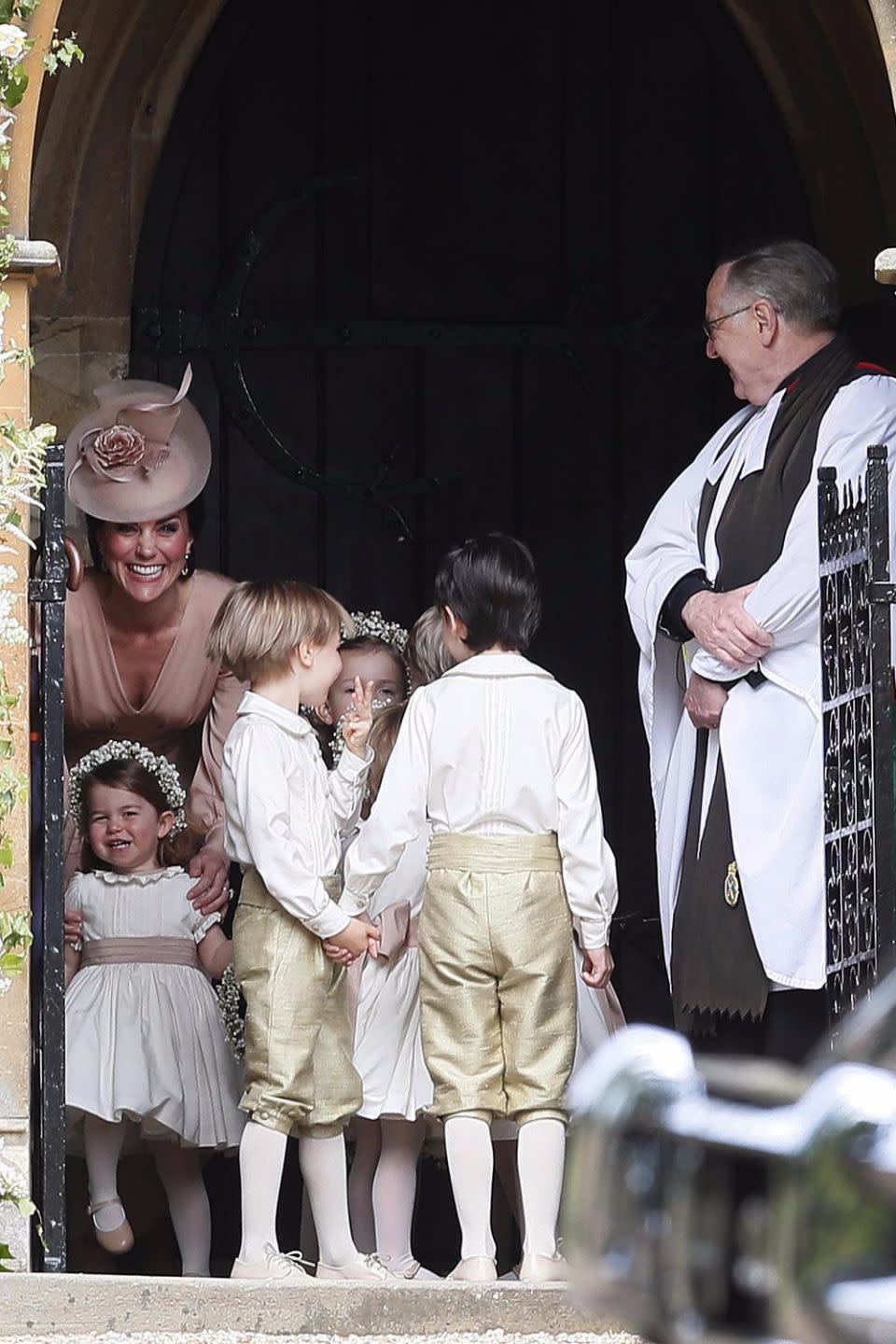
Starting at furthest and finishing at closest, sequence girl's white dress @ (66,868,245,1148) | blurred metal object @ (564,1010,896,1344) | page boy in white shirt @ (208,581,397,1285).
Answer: girl's white dress @ (66,868,245,1148)
page boy in white shirt @ (208,581,397,1285)
blurred metal object @ (564,1010,896,1344)

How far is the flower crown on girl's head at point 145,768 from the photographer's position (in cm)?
564

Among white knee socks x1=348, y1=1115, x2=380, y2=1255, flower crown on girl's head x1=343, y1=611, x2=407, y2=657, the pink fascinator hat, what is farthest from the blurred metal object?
the pink fascinator hat

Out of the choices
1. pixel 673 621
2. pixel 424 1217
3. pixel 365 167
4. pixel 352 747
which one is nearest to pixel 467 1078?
pixel 352 747

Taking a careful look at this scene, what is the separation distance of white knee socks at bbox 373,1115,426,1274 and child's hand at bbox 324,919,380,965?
1.86 ft

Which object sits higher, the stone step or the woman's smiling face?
the woman's smiling face

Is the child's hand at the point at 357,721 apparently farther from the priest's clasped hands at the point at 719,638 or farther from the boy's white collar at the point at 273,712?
the priest's clasped hands at the point at 719,638

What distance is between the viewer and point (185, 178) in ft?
21.3

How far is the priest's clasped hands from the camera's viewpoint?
5090 millimetres

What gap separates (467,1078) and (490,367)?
237cm

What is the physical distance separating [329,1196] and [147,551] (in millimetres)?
1732

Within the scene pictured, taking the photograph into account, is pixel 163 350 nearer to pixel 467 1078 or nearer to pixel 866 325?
pixel 866 325

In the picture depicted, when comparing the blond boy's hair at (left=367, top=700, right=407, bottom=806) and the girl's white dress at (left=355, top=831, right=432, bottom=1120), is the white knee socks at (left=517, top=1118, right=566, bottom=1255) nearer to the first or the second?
the girl's white dress at (left=355, top=831, right=432, bottom=1120)

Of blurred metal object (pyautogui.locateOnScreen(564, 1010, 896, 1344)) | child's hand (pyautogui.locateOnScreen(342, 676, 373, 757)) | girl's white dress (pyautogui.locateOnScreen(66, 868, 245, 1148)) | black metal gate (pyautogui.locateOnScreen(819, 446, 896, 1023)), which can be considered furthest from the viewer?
girl's white dress (pyautogui.locateOnScreen(66, 868, 245, 1148))

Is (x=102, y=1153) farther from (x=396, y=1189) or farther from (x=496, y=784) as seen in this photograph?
(x=496, y=784)
